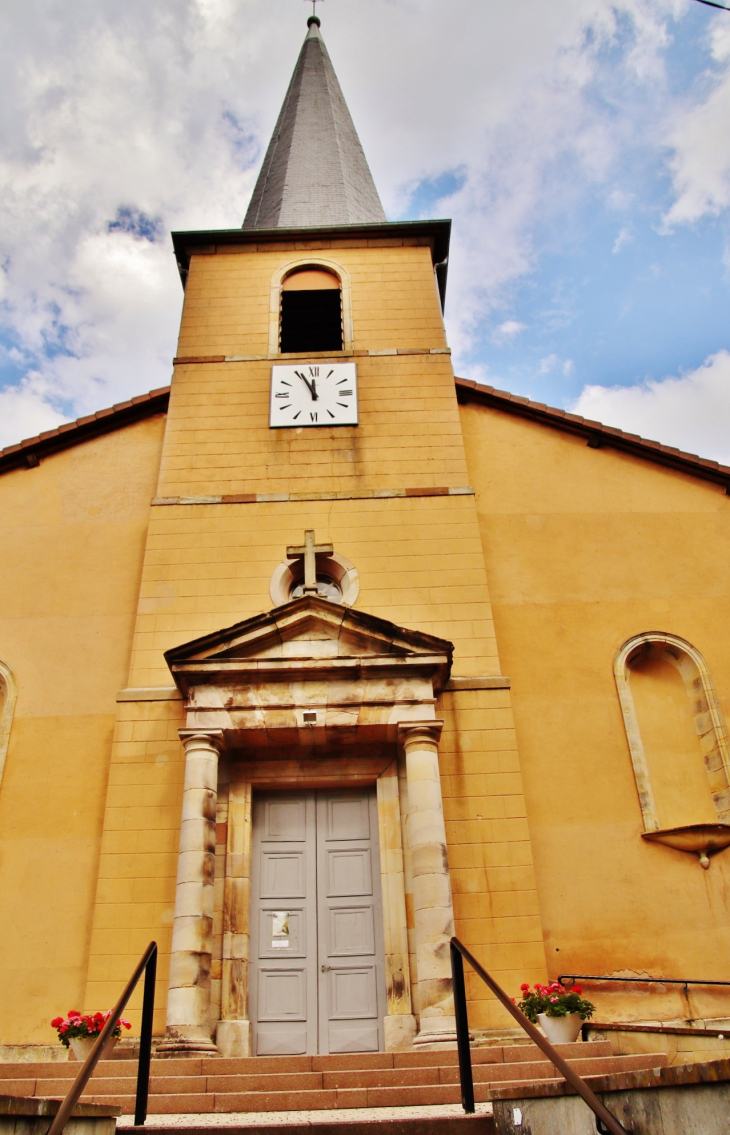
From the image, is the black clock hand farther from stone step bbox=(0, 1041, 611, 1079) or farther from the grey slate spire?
stone step bbox=(0, 1041, 611, 1079)

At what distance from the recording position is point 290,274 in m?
14.0

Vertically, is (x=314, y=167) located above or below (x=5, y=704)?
above

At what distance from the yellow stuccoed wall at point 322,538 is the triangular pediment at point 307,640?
897mm

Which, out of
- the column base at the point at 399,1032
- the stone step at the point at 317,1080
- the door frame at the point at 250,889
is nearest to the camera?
the stone step at the point at 317,1080

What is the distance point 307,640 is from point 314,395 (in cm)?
416

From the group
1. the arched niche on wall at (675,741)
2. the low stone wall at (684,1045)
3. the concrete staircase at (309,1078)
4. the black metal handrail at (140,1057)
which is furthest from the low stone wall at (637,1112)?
the arched niche on wall at (675,741)

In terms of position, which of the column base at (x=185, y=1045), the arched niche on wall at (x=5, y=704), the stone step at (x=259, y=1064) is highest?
the arched niche on wall at (x=5, y=704)

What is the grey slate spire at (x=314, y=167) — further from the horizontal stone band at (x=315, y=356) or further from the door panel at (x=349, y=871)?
the door panel at (x=349, y=871)

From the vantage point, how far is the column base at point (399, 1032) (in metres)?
8.13

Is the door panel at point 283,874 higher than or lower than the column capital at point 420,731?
lower

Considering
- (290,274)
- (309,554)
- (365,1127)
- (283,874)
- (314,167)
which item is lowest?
(365,1127)

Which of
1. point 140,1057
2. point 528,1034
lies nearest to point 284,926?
point 140,1057

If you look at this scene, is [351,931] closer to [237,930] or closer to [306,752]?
[237,930]

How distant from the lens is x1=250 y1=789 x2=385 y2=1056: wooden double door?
8.49m
